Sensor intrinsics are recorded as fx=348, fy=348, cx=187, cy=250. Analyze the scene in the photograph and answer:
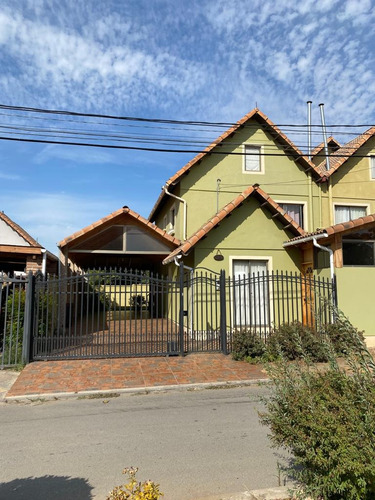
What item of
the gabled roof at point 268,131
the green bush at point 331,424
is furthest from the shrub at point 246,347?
the gabled roof at point 268,131

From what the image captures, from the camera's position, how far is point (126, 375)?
783 cm

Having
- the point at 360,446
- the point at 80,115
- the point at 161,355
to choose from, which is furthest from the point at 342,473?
the point at 80,115

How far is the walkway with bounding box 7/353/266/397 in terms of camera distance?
7062 mm

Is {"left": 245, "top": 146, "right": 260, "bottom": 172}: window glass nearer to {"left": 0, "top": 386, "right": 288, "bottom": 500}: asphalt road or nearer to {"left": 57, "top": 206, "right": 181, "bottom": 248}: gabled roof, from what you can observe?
{"left": 57, "top": 206, "right": 181, "bottom": 248}: gabled roof

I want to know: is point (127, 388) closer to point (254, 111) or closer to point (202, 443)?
point (202, 443)

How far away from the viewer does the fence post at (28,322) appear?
28.0 feet

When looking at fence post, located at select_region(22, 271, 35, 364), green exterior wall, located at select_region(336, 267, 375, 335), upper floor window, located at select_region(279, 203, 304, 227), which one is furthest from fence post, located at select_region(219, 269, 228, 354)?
upper floor window, located at select_region(279, 203, 304, 227)

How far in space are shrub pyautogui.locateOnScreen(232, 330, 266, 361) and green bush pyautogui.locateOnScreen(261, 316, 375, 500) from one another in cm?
604

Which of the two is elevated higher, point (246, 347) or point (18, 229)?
point (18, 229)

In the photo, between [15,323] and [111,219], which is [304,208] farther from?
[15,323]

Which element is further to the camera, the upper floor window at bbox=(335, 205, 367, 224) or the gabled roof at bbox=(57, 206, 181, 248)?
the upper floor window at bbox=(335, 205, 367, 224)

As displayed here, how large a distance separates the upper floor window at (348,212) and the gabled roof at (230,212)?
14.5 ft

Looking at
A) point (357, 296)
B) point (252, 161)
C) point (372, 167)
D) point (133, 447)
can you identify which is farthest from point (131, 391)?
point (372, 167)

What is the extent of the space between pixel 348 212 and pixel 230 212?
23.0ft
